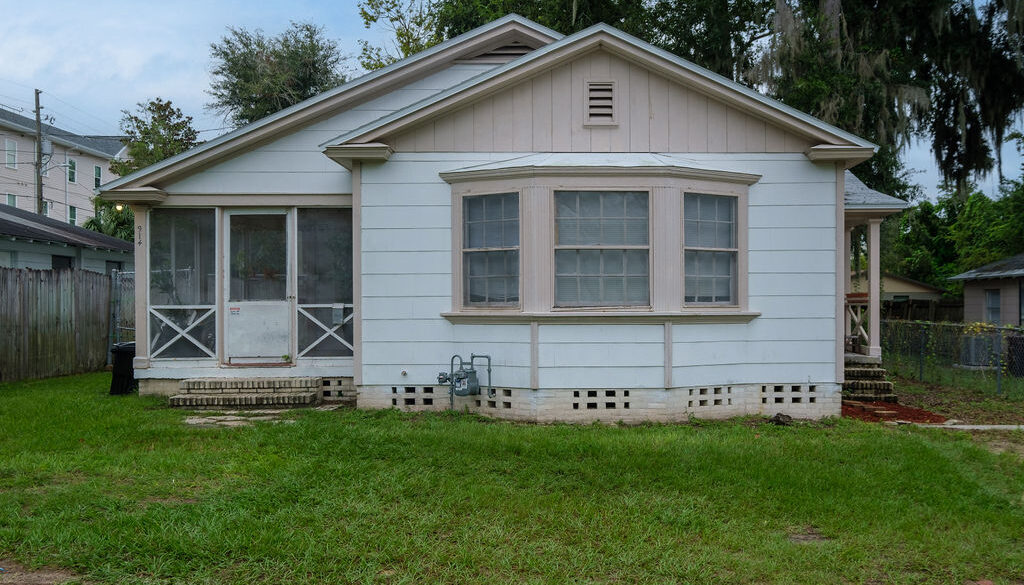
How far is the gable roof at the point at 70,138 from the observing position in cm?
2639

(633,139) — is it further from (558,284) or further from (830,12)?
(830,12)

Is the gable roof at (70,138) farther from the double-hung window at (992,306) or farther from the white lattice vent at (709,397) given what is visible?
the double-hung window at (992,306)

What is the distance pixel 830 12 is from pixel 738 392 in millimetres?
11402

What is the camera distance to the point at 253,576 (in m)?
3.69

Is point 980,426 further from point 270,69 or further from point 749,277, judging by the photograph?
point 270,69

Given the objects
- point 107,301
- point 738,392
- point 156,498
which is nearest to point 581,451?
point 738,392

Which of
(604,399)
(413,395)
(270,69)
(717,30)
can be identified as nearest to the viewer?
(604,399)

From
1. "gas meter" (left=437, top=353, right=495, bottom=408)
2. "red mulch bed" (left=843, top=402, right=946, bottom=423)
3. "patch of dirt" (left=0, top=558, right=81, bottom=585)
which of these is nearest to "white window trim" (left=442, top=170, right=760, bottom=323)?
"gas meter" (left=437, top=353, right=495, bottom=408)

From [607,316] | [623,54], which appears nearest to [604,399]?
[607,316]

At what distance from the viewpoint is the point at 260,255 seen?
9531 mm

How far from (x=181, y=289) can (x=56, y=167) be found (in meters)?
22.2

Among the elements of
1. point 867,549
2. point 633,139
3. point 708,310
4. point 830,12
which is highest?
point 830,12

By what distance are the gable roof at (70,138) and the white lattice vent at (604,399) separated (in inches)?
1052

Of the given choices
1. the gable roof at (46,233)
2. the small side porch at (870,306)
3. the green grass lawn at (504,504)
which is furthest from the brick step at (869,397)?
the gable roof at (46,233)
